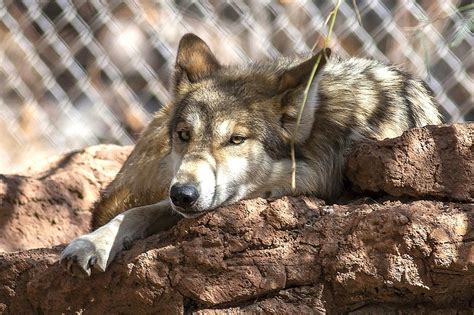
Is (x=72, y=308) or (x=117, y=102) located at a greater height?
(x=117, y=102)

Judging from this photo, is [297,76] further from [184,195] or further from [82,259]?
[82,259]

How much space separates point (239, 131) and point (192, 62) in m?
0.64

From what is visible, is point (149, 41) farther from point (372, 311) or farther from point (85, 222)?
point (372, 311)

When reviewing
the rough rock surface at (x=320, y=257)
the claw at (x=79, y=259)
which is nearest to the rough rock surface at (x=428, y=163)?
the rough rock surface at (x=320, y=257)

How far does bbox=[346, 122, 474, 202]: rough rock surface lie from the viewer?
3.69 meters

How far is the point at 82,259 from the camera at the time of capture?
3.87 metres

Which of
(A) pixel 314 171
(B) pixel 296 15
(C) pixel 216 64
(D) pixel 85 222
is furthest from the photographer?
(B) pixel 296 15

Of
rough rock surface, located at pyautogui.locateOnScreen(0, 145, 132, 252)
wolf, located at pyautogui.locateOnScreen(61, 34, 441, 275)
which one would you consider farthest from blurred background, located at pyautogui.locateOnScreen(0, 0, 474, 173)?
wolf, located at pyautogui.locateOnScreen(61, 34, 441, 275)

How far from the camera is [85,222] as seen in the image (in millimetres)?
5617

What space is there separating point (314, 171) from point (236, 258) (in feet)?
2.58

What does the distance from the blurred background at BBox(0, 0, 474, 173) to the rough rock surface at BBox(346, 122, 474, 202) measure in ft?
7.73

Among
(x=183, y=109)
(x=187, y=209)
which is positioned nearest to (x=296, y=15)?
(x=183, y=109)

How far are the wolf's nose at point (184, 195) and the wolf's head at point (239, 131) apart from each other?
0.23 feet

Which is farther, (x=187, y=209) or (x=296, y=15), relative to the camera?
(x=296, y=15)
